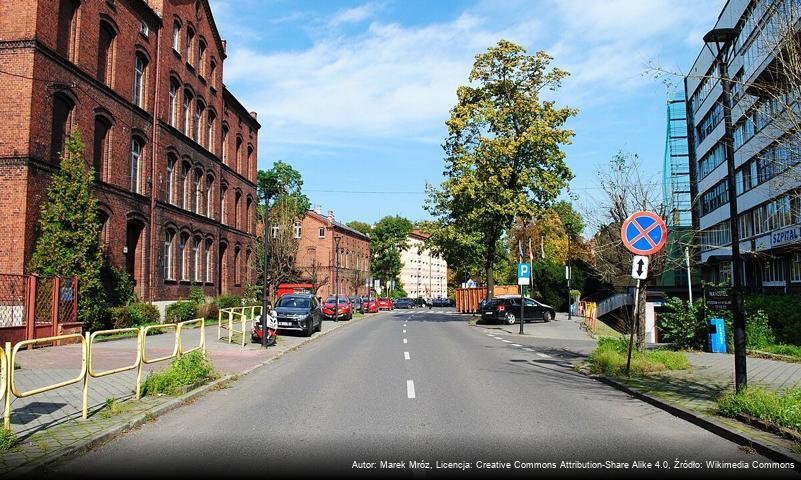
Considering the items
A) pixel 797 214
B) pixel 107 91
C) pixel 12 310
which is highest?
pixel 107 91

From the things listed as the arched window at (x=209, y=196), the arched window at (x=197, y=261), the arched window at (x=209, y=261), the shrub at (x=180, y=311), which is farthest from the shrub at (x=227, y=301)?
the arched window at (x=209, y=196)

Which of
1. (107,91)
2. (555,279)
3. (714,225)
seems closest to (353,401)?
(107,91)

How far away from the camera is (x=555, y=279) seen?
2232 inches

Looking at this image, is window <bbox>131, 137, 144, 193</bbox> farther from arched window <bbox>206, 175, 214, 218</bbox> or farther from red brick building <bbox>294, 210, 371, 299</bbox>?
red brick building <bbox>294, 210, 371, 299</bbox>

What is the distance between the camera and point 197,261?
36656 mm

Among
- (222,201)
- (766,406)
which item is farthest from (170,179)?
(766,406)

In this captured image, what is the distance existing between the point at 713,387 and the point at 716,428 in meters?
3.41

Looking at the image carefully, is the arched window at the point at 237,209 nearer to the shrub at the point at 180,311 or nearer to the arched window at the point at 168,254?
the arched window at the point at 168,254

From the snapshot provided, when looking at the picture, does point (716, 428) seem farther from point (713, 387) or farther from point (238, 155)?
point (238, 155)

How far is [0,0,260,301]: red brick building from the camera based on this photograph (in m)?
20.5

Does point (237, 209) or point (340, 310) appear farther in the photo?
point (237, 209)

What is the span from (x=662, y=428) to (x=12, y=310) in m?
16.1

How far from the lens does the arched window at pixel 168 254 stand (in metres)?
32.0

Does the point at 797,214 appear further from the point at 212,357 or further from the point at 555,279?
the point at 555,279
